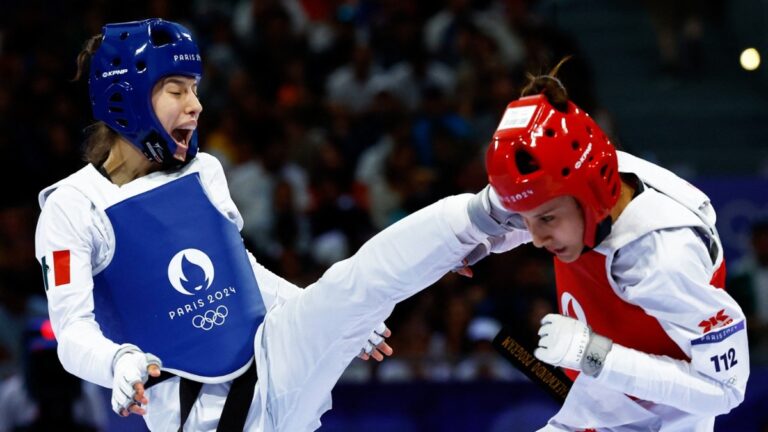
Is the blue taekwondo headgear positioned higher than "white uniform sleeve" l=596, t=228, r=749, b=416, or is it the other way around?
the blue taekwondo headgear

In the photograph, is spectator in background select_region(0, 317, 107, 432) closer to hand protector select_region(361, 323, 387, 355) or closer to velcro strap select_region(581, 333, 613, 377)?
hand protector select_region(361, 323, 387, 355)

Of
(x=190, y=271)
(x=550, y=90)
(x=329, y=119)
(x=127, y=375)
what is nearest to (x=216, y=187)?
(x=190, y=271)

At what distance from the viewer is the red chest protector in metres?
4.80

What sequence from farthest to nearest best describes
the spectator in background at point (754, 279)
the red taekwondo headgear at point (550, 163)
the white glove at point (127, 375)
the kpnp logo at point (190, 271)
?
1. the spectator in background at point (754, 279)
2. the kpnp logo at point (190, 271)
3. the white glove at point (127, 375)
4. the red taekwondo headgear at point (550, 163)

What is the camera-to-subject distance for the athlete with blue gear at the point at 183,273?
15.8 ft

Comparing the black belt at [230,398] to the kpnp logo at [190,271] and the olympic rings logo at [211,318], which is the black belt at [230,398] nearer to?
the olympic rings logo at [211,318]

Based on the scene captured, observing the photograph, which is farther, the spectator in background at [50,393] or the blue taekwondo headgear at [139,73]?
the spectator in background at [50,393]

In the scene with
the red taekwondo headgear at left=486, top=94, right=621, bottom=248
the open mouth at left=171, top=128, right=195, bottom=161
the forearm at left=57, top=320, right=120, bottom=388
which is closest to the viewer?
the red taekwondo headgear at left=486, top=94, right=621, bottom=248

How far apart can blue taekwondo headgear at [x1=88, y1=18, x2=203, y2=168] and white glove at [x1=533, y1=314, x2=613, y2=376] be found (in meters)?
2.01

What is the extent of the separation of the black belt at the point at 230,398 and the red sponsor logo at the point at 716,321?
80.2 inches

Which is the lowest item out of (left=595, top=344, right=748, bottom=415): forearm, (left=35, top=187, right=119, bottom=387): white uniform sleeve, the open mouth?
(left=595, top=344, right=748, bottom=415): forearm

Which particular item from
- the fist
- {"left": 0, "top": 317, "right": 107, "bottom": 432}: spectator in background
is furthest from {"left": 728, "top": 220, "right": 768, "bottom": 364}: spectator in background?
{"left": 0, "top": 317, "right": 107, "bottom": 432}: spectator in background

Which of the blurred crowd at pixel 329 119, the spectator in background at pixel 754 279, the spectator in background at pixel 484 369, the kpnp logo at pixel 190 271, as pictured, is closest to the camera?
the kpnp logo at pixel 190 271

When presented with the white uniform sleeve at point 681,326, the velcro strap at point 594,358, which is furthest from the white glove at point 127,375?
the white uniform sleeve at point 681,326
